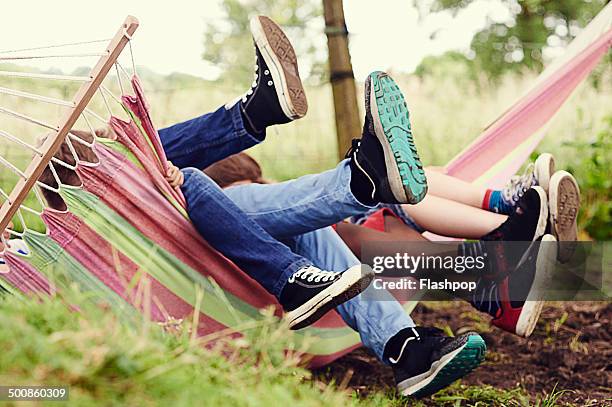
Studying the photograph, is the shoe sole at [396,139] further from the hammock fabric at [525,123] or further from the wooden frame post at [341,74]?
the wooden frame post at [341,74]

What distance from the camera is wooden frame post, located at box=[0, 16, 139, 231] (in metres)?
1.68

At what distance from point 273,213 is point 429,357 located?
482 millimetres

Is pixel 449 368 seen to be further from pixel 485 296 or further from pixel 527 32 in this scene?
pixel 527 32

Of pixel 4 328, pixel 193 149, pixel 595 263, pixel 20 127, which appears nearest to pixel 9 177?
pixel 20 127

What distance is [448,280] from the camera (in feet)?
7.47

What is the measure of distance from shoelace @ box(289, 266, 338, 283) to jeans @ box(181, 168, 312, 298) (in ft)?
0.05

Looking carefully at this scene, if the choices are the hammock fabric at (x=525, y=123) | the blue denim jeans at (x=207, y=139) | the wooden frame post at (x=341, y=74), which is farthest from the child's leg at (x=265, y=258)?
the wooden frame post at (x=341, y=74)

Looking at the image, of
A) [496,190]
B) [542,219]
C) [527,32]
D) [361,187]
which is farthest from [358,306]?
[527,32]

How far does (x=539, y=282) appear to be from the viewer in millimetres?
2031

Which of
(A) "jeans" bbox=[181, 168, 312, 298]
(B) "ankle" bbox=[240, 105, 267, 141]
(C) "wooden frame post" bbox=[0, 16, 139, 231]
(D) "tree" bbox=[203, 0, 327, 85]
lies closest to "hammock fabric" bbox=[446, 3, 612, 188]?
(B) "ankle" bbox=[240, 105, 267, 141]

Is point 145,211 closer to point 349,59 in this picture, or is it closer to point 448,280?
point 448,280

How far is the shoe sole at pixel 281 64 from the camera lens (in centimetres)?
185

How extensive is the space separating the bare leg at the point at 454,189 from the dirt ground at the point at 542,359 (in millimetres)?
479

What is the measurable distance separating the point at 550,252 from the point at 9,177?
9.18ft
